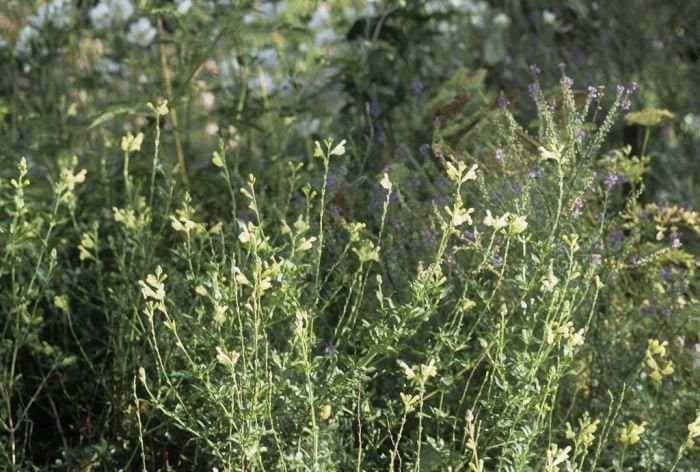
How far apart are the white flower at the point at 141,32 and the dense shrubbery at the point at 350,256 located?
0.04 ft

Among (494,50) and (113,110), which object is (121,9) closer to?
(113,110)

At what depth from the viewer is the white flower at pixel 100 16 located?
12.1 feet

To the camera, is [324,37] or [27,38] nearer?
[27,38]

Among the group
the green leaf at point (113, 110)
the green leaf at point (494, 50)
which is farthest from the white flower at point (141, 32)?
the green leaf at point (494, 50)

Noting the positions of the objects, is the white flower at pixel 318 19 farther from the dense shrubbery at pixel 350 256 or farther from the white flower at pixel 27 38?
the white flower at pixel 27 38

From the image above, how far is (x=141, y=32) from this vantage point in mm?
3645

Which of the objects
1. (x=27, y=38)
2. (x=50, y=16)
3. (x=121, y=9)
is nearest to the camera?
(x=27, y=38)

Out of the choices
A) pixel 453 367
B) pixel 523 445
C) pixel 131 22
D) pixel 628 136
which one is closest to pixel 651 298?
pixel 453 367

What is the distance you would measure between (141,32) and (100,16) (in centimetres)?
20

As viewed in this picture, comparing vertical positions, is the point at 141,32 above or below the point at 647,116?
below

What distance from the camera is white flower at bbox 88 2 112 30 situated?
3.69 meters

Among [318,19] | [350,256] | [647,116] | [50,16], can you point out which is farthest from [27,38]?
[647,116]

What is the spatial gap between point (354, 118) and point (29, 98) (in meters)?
1.23

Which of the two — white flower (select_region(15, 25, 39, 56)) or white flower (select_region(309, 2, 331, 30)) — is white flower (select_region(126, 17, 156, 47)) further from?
white flower (select_region(309, 2, 331, 30))
